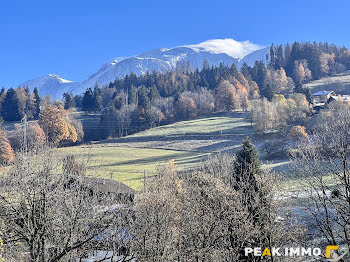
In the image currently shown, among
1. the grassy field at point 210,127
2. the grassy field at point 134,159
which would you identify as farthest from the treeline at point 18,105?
the grassy field at point 134,159

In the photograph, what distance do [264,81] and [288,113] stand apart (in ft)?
182

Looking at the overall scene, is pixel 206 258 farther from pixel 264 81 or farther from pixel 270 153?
pixel 264 81

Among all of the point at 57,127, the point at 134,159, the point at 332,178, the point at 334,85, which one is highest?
the point at 334,85

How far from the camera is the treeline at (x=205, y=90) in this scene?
316 ft

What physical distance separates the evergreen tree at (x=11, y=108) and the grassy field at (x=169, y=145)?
47.1 m

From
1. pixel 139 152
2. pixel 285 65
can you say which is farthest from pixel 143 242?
pixel 285 65

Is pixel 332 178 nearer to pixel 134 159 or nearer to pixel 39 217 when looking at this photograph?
pixel 39 217

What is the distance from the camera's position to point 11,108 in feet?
352

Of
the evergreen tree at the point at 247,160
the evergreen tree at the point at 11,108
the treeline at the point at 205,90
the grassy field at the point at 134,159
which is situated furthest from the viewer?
the evergreen tree at the point at 11,108

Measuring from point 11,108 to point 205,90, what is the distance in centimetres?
7118

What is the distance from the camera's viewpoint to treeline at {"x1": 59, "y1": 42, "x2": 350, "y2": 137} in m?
96.4

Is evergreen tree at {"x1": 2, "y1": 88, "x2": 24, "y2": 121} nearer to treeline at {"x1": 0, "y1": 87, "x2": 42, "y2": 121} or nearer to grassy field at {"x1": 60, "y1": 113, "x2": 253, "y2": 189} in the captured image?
treeline at {"x1": 0, "y1": 87, "x2": 42, "y2": 121}

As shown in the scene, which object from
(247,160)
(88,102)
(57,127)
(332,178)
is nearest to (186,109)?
(88,102)

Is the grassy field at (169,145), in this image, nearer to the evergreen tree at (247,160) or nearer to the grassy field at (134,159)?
the grassy field at (134,159)
